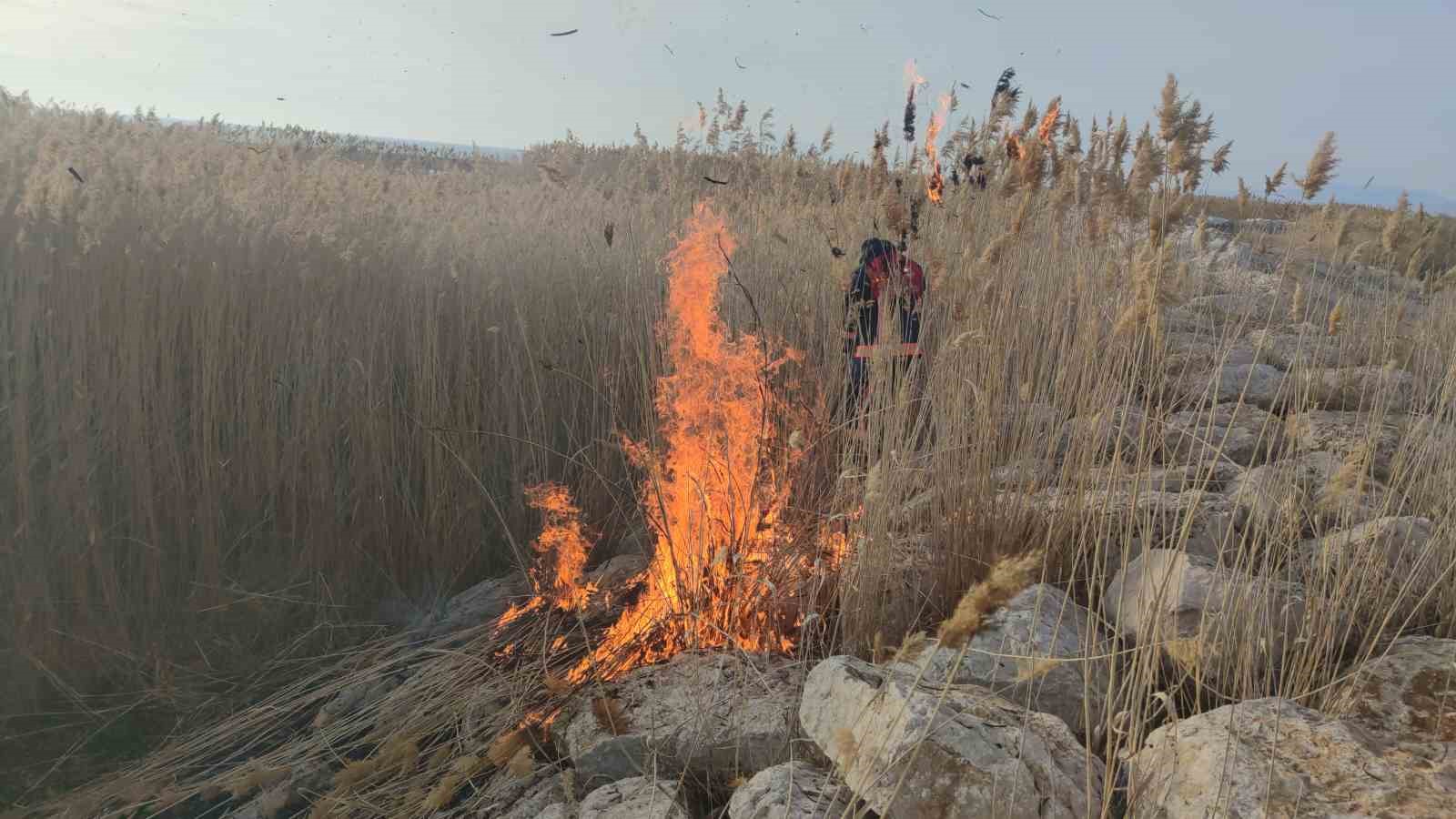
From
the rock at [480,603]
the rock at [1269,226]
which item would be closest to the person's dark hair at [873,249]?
the rock at [480,603]

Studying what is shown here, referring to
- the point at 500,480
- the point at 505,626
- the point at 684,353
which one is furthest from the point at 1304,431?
the point at 500,480

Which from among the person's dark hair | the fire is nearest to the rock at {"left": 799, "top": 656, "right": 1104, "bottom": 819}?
the fire

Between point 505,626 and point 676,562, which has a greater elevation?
point 676,562

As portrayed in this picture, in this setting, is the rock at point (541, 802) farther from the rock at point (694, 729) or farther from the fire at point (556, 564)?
the fire at point (556, 564)

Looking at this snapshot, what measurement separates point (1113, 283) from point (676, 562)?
211 cm

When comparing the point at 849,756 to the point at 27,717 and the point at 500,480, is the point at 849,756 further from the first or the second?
the point at 27,717

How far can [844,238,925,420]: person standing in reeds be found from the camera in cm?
263

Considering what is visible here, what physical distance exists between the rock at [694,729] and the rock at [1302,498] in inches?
41.9

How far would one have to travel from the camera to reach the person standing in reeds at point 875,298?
2.63m

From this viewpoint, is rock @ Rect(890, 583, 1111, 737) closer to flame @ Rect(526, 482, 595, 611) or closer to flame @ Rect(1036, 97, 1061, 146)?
flame @ Rect(526, 482, 595, 611)

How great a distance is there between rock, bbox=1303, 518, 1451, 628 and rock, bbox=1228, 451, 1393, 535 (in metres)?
0.05

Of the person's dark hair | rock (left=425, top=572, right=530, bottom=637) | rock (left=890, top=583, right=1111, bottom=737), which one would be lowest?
rock (left=425, top=572, right=530, bottom=637)

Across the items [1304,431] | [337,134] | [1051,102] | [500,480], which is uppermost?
[337,134]

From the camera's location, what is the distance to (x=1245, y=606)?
179 cm
